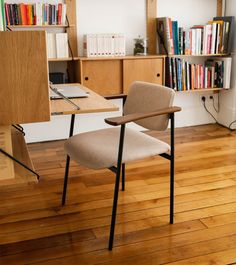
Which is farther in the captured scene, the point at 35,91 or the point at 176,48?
the point at 176,48

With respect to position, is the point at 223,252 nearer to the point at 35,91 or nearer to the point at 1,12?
the point at 35,91

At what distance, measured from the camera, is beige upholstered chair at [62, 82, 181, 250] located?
185 cm

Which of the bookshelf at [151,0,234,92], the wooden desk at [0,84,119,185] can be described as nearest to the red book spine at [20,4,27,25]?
the bookshelf at [151,0,234,92]

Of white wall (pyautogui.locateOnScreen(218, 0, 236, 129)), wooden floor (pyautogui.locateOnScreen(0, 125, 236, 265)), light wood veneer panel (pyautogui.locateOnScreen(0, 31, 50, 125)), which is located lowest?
wooden floor (pyautogui.locateOnScreen(0, 125, 236, 265))

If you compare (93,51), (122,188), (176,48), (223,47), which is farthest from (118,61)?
(122,188)

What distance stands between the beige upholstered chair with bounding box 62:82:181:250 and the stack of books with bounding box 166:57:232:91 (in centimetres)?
163

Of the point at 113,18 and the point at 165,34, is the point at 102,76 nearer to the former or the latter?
the point at 113,18

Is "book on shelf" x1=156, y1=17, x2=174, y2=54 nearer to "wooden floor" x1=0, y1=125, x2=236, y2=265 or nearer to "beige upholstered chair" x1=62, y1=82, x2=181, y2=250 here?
"wooden floor" x1=0, y1=125, x2=236, y2=265

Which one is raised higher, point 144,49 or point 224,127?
point 144,49

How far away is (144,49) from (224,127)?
136 centimetres

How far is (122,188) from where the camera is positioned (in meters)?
2.64

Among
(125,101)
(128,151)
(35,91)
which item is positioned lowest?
(128,151)

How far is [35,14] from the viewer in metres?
3.27

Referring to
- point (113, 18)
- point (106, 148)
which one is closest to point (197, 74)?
point (113, 18)
